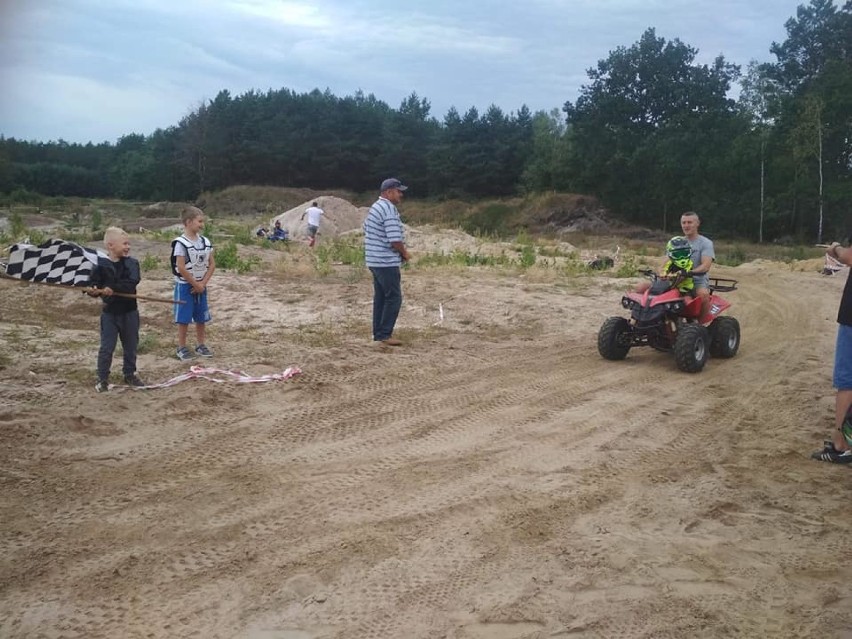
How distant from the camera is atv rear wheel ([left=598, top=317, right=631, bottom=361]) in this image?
8998 millimetres

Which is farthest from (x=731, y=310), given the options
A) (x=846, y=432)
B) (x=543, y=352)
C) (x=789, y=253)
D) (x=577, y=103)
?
(x=577, y=103)

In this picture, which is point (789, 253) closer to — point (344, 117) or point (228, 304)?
point (228, 304)

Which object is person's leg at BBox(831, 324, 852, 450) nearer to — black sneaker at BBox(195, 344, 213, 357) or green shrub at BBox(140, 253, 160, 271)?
black sneaker at BBox(195, 344, 213, 357)

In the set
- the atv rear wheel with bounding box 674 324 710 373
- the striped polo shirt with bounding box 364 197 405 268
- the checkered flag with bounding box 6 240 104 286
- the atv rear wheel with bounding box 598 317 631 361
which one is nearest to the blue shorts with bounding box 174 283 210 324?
the checkered flag with bounding box 6 240 104 286

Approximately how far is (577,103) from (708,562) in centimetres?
4822

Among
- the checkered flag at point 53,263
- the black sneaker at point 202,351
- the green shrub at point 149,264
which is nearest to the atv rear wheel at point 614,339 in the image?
the black sneaker at point 202,351

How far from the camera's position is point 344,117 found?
Result: 62.9 m

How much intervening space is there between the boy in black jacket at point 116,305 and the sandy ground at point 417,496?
30cm

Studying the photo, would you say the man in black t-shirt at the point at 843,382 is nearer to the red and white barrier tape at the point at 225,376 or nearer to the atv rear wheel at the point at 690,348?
the atv rear wheel at the point at 690,348

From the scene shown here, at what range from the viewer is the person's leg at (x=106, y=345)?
22.4 feet

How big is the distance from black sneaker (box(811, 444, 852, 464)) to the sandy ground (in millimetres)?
80

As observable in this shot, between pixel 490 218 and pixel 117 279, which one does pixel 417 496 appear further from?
pixel 490 218

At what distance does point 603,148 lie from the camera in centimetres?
4825

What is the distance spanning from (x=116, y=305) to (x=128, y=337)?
31 cm
